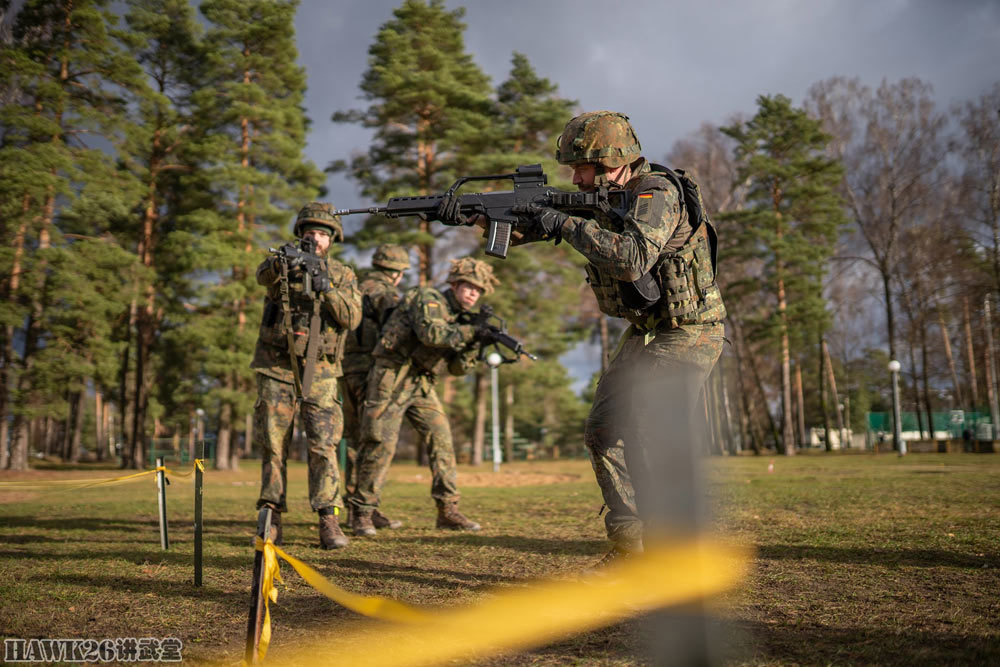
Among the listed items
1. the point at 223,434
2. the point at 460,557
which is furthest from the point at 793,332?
the point at 460,557

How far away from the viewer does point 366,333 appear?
27.9 feet

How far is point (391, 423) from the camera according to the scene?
7.04 meters

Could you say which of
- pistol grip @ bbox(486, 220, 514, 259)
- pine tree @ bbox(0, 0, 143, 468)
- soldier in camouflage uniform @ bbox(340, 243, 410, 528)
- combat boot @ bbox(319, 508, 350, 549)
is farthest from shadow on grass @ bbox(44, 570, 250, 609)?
pine tree @ bbox(0, 0, 143, 468)

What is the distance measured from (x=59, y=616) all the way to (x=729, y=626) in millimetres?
3426

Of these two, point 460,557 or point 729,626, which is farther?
point 460,557

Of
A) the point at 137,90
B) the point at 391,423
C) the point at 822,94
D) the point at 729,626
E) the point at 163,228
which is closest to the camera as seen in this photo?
the point at 729,626

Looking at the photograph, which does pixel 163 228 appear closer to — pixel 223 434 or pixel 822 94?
pixel 223 434

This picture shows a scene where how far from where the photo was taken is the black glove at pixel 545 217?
3807 millimetres

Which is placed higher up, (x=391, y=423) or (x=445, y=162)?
(x=445, y=162)

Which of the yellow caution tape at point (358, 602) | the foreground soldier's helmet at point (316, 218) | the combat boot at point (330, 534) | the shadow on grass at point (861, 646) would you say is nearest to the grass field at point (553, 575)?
the shadow on grass at point (861, 646)

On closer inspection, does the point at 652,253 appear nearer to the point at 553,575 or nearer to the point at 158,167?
the point at 553,575

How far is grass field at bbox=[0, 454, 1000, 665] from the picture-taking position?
3.10 meters

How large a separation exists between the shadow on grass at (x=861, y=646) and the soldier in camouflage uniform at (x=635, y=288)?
80cm

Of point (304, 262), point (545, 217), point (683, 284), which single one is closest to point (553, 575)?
point (683, 284)
